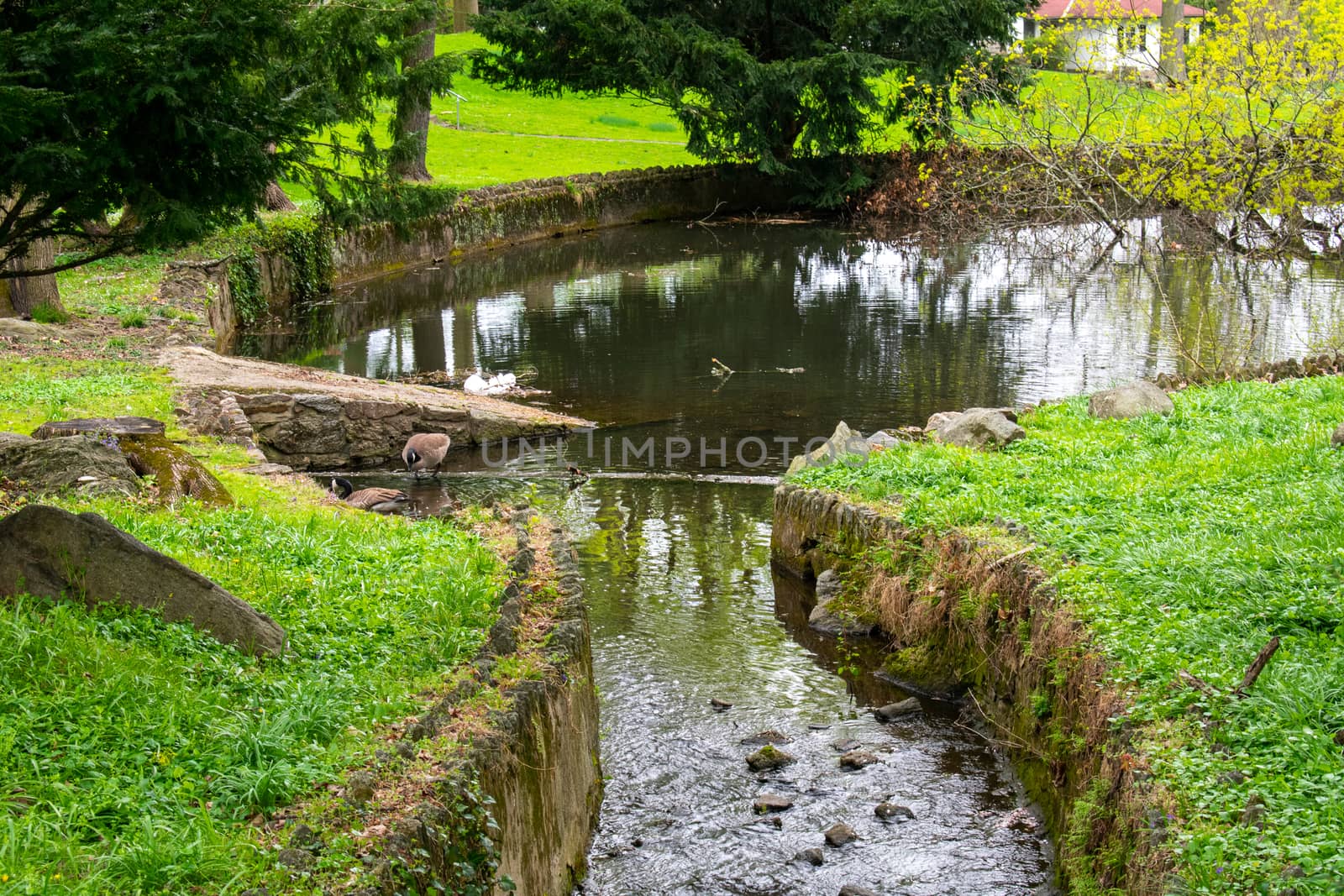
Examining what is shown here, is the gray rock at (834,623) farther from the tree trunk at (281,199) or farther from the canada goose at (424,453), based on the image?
the tree trunk at (281,199)

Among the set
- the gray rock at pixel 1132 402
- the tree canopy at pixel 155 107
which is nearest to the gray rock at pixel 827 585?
the gray rock at pixel 1132 402

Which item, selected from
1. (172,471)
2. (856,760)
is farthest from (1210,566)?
(172,471)

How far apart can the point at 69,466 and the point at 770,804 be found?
19.9 feet

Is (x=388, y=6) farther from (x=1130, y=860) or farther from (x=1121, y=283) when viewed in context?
(x=1121, y=283)

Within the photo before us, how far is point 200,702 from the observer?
18.6 ft

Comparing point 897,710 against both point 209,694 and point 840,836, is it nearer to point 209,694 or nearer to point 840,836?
point 840,836

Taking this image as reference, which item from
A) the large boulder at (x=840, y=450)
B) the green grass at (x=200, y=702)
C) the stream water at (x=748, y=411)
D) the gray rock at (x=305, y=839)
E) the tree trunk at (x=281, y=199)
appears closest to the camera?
the green grass at (x=200, y=702)

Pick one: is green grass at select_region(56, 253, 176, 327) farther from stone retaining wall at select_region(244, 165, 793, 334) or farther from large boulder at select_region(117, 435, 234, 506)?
large boulder at select_region(117, 435, 234, 506)

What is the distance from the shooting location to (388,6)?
25.5ft

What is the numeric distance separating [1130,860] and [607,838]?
3051mm

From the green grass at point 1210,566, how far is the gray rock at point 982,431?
185mm

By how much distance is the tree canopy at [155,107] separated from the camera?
17.8ft

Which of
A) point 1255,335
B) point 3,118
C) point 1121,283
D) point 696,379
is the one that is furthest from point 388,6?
point 1121,283

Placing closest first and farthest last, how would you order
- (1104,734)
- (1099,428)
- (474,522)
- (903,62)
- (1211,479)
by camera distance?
1. (1104,734)
2. (1211,479)
3. (474,522)
4. (1099,428)
5. (903,62)
